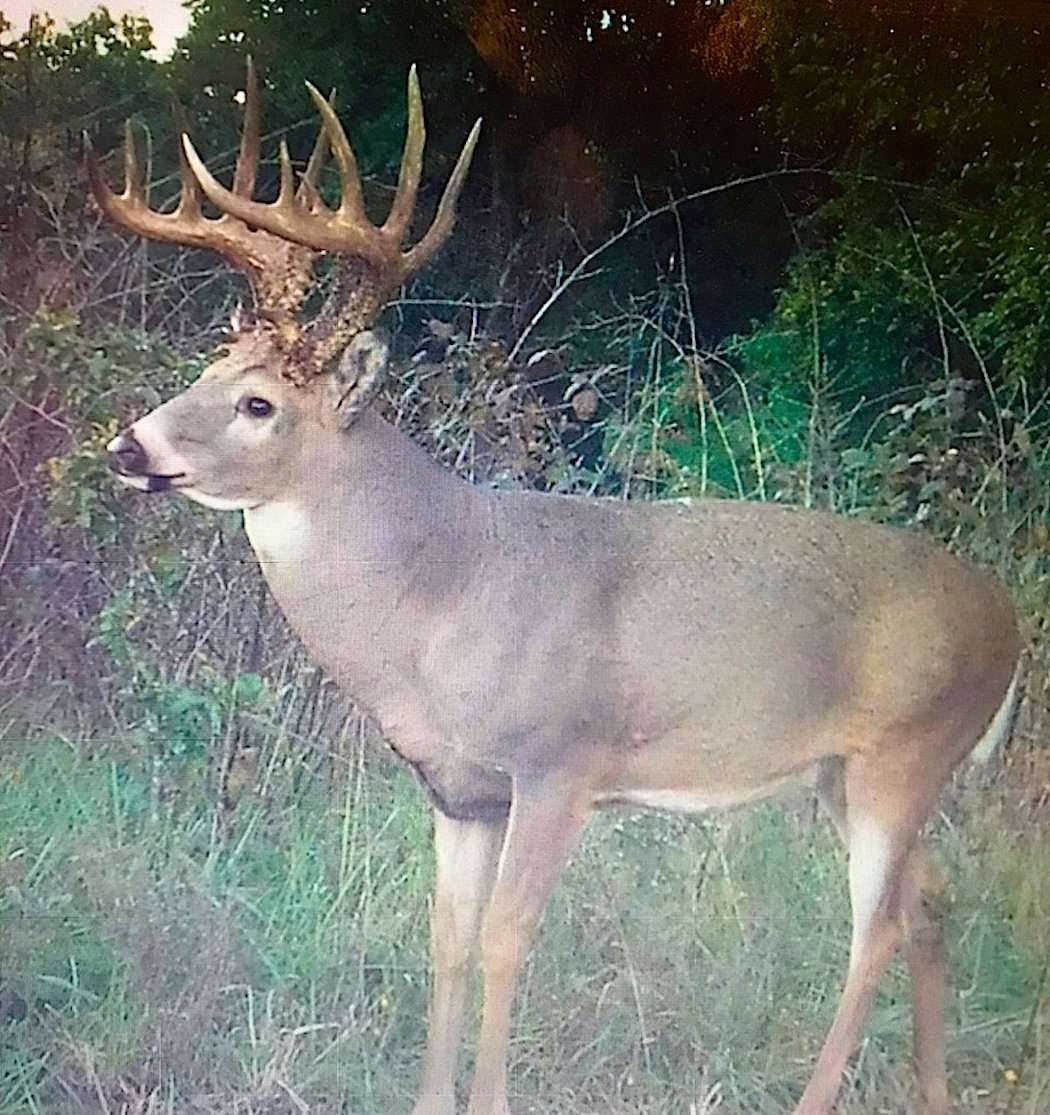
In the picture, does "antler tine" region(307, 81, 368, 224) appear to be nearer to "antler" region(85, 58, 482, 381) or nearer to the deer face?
"antler" region(85, 58, 482, 381)

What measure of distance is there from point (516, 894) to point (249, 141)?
982mm

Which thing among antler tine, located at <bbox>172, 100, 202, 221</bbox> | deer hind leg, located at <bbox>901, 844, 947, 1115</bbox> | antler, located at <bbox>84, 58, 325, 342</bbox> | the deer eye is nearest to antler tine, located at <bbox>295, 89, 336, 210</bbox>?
antler, located at <bbox>84, 58, 325, 342</bbox>

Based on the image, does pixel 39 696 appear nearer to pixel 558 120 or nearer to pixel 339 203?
pixel 339 203

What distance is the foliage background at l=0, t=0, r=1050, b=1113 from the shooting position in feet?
6.07

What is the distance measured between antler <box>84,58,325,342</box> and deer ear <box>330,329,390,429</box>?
0.25 feet

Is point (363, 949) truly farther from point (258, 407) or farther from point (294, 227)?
point (294, 227)

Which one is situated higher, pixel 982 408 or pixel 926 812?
pixel 982 408

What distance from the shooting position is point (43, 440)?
185 centimetres

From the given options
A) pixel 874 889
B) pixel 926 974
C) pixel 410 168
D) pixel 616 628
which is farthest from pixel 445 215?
pixel 926 974

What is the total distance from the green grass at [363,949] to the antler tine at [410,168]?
67 cm

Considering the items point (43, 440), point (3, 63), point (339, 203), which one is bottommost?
point (43, 440)

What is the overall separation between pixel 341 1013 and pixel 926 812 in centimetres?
79

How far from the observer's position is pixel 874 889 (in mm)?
1942

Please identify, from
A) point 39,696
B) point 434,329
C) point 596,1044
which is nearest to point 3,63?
point 434,329
